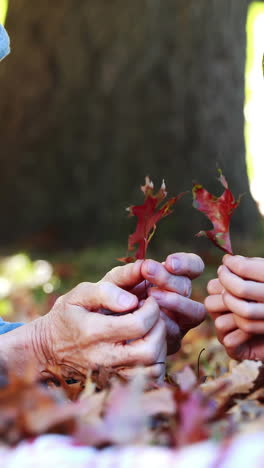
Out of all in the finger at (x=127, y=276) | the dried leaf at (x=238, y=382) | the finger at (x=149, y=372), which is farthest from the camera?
the finger at (x=127, y=276)

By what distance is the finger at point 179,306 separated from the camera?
152 centimetres

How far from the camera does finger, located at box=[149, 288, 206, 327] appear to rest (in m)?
1.52

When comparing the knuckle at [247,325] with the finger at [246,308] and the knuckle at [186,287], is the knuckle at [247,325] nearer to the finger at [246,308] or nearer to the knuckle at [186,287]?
the finger at [246,308]

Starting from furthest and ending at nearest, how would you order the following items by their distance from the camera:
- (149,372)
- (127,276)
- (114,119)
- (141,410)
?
(114,119), (127,276), (149,372), (141,410)

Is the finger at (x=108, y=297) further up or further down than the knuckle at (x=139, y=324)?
further up

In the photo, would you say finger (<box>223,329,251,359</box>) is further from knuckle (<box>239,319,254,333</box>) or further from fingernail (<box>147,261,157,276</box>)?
fingernail (<box>147,261,157,276</box>)

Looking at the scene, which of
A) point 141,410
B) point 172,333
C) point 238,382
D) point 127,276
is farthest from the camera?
point 172,333

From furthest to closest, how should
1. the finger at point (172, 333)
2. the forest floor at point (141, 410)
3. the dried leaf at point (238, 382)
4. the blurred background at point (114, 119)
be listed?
the blurred background at point (114, 119) < the finger at point (172, 333) < the dried leaf at point (238, 382) < the forest floor at point (141, 410)

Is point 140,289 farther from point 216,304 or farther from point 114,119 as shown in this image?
point 114,119

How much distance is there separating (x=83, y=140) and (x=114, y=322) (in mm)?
4876

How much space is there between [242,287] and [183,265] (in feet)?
0.56

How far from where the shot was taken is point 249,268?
4.59 feet

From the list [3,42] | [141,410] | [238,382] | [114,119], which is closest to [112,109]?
[114,119]

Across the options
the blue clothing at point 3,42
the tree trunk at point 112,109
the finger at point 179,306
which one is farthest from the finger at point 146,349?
the tree trunk at point 112,109
